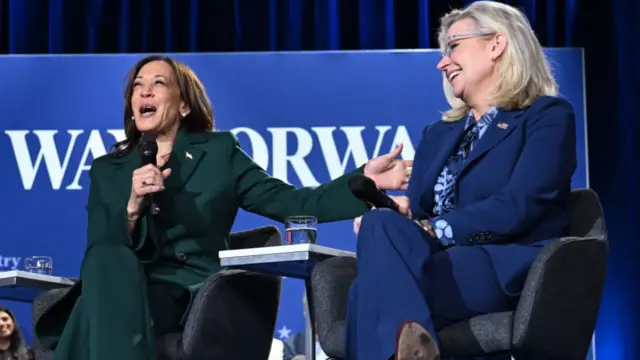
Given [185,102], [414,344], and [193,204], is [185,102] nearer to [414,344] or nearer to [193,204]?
[193,204]

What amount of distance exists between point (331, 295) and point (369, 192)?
0.37m

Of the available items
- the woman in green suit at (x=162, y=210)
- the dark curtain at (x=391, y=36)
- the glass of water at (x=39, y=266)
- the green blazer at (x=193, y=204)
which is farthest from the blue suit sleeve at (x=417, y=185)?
the dark curtain at (x=391, y=36)

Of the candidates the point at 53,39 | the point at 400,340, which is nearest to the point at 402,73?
the point at 53,39

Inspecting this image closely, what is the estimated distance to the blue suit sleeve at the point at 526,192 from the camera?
2.43m

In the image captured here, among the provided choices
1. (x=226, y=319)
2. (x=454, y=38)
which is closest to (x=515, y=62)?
(x=454, y=38)

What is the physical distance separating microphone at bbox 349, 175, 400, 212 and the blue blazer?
15 cm

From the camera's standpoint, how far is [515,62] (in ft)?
8.89

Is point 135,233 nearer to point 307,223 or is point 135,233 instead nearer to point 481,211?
point 307,223

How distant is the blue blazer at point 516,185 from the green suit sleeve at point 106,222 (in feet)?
2.79

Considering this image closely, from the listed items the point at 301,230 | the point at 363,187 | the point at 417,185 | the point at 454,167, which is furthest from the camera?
the point at 301,230

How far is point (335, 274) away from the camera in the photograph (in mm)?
2641

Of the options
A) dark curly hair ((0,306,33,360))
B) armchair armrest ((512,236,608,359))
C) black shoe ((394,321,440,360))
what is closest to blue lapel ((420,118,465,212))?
armchair armrest ((512,236,608,359))

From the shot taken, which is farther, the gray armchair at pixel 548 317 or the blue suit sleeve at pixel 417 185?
the blue suit sleeve at pixel 417 185

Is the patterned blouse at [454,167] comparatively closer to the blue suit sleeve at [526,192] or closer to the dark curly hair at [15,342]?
the blue suit sleeve at [526,192]
